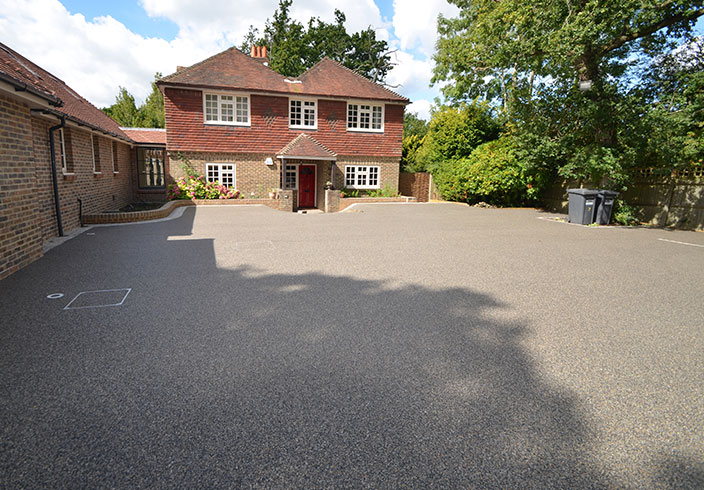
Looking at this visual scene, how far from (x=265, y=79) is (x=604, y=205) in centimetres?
1698

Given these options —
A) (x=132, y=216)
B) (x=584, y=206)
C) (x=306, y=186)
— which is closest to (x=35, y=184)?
(x=132, y=216)

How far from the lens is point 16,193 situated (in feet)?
21.2

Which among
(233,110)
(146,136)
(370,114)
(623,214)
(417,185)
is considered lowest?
(623,214)

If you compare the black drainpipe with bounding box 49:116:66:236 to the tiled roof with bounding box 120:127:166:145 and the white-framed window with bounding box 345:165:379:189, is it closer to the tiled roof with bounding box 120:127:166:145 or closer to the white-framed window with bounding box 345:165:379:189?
the white-framed window with bounding box 345:165:379:189

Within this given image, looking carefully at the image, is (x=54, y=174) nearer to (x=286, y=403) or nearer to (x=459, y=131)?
(x=286, y=403)

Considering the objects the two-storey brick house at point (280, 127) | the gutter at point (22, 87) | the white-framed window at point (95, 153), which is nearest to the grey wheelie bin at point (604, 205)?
the two-storey brick house at point (280, 127)

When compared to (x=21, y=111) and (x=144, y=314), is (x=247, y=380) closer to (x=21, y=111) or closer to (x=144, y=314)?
(x=144, y=314)

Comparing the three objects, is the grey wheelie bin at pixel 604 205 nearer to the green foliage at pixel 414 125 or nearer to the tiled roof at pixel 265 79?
the tiled roof at pixel 265 79

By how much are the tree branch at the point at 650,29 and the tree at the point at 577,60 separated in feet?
0.10

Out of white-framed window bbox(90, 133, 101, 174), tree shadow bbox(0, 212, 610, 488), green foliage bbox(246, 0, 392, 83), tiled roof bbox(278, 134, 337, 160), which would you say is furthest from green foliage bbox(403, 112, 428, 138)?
tree shadow bbox(0, 212, 610, 488)

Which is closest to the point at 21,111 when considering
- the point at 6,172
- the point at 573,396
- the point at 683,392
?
the point at 6,172

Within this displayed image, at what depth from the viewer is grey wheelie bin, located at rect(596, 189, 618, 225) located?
1420 cm

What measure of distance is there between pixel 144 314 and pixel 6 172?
3940 mm

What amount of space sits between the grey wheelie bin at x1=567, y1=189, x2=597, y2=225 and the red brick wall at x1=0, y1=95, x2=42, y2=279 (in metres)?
15.9
